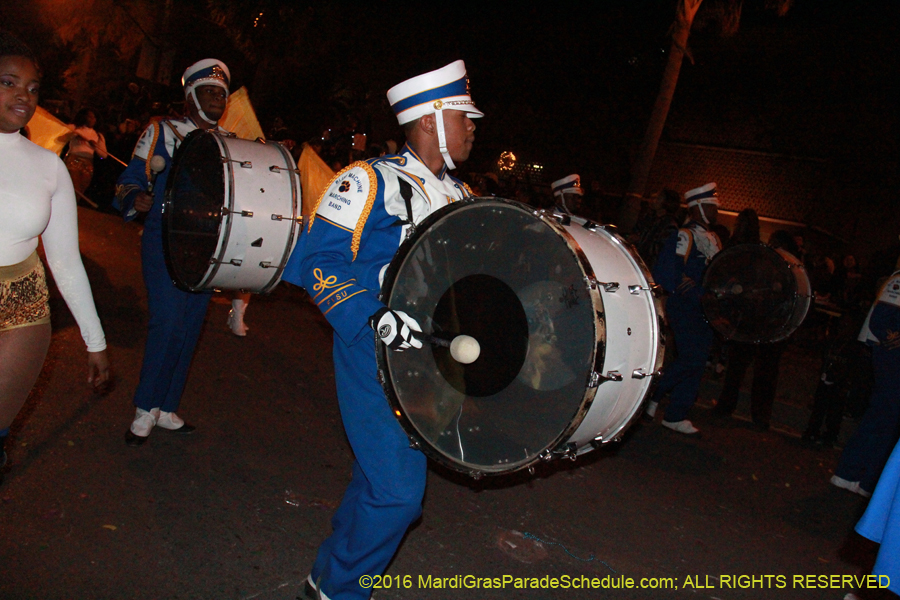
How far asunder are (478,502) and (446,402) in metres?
2.01

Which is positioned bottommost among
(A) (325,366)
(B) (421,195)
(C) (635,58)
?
(A) (325,366)

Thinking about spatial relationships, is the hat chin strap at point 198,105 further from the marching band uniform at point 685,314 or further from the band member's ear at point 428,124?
the marching band uniform at point 685,314

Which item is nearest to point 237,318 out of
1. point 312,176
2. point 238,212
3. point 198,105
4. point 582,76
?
point 312,176

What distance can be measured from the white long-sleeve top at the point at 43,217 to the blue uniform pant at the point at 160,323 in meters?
1.49

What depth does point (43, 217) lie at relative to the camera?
2.68 meters

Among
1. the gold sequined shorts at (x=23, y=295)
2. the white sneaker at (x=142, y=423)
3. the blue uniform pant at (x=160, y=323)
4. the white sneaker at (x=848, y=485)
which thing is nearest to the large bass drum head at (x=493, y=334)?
the gold sequined shorts at (x=23, y=295)

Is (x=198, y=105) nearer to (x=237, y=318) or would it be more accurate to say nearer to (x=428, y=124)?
(x=428, y=124)

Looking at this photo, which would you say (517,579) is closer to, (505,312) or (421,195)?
(505,312)

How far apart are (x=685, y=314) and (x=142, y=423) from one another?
462 cm

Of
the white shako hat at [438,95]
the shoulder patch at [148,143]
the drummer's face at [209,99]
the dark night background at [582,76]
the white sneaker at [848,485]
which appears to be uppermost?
the dark night background at [582,76]

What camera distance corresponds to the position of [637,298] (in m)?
2.71

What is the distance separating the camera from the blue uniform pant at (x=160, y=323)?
4324 millimetres

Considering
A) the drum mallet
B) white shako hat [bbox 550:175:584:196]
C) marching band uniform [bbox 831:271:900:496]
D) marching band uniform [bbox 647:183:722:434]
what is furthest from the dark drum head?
marching band uniform [bbox 831:271:900:496]

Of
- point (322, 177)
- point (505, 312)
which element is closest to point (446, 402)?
point (505, 312)
